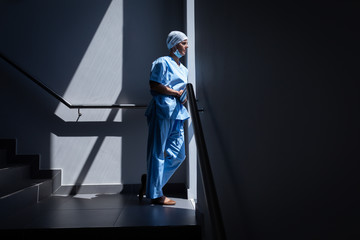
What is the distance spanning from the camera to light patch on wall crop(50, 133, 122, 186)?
2.63m

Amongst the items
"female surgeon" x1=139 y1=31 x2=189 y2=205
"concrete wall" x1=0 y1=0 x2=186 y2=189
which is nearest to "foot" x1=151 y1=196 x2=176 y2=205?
"female surgeon" x1=139 y1=31 x2=189 y2=205

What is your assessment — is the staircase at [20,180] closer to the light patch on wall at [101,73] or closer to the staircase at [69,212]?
the staircase at [69,212]

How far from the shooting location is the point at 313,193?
1.44 ft

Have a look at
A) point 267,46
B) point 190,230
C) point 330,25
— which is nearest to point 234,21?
point 267,46

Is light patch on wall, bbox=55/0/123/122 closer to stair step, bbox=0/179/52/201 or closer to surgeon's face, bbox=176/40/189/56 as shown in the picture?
stair step, bbox=0/179/52/201

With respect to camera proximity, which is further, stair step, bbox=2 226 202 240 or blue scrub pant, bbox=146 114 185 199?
blue scrub pant, bbox=146 114 185 199

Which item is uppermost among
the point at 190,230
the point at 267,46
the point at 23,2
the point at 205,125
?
the point at 23,2

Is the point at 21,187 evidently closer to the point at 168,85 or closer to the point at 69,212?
the point at 69,212

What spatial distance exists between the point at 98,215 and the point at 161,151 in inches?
23.1

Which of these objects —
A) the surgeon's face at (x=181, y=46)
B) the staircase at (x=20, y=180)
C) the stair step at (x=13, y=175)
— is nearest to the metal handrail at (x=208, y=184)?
the surgeon's face at (x=181, y=46)

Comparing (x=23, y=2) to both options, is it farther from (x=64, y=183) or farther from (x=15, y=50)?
(x=64, y=183)

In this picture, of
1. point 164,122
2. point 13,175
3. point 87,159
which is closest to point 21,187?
point 13,175

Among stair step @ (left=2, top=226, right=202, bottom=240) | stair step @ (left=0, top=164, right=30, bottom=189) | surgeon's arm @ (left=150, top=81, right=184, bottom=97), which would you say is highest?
surgeon's arm @ (left=150, top=81, right=184, bottom=97)

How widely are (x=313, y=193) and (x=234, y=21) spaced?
1.86ft
